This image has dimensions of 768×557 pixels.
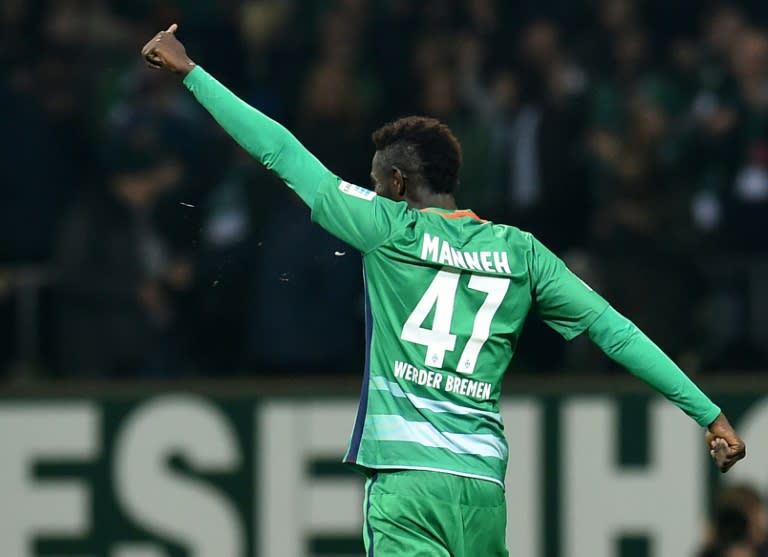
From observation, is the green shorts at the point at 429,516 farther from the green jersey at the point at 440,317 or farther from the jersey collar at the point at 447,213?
the jersey collar at the point at 447,213

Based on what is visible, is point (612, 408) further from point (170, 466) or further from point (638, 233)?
point (170, 466)

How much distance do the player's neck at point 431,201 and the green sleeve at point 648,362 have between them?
0.58 meters

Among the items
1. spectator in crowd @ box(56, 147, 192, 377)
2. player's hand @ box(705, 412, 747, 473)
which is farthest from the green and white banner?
player's hand @ box(705, 412, 747, 473)

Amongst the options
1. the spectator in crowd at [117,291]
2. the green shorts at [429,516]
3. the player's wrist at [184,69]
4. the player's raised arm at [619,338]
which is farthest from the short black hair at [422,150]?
the spectator in crowd at [117,291]

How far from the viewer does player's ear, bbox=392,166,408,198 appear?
5.00 meters

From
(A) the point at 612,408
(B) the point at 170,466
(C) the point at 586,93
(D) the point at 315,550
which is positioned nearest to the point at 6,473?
(B) the point at 170,466

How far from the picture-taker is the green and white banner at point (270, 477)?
Result: 8.46 meters

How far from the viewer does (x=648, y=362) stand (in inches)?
199

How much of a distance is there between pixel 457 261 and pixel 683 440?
3849 millimetres

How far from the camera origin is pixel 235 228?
29.6 ft

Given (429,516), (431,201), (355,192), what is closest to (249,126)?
(355,192)

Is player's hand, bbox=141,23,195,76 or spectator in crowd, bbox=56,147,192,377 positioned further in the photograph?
spectator in crowd, bbox=56,147,192,377

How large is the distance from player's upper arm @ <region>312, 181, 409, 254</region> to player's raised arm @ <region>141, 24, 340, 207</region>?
0.03 metres

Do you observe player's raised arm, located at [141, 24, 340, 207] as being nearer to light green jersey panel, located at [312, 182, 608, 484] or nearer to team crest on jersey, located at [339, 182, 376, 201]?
team crest on jersey, located at [339, 182, 376, 201]
